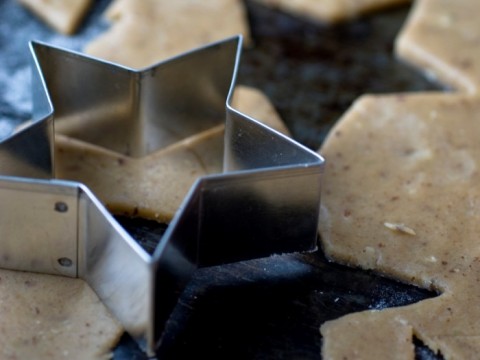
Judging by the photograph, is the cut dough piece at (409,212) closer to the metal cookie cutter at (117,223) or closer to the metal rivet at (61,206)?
the metal cookie cutter at (117,223)

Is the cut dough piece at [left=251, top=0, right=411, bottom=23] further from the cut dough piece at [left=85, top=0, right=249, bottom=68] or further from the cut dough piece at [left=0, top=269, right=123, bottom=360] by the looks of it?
the cut dough piece at [left=0, top=269, right=123, bottom=360]

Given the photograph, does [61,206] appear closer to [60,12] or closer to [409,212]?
[409,212]

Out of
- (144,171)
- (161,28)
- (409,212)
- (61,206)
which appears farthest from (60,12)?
(409,212)

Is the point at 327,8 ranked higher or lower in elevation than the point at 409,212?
higher

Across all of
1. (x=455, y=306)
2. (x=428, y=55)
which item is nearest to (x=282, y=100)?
(x=428, y=55)

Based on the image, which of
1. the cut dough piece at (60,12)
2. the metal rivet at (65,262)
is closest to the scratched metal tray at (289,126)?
the cut dough piece at (60,12)
